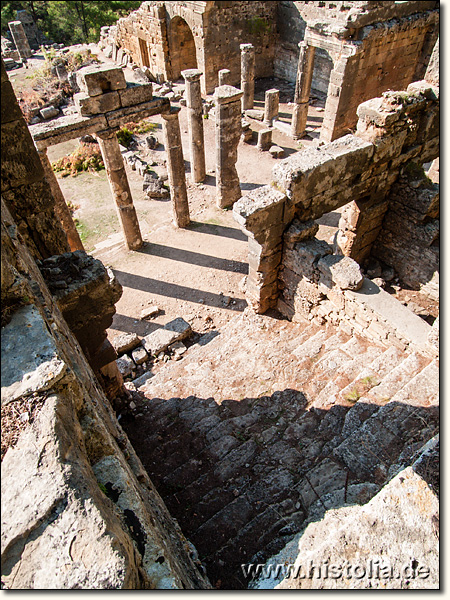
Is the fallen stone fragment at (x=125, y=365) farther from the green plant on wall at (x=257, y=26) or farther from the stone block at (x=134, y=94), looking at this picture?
the green plant on wall at (x=257, y=26)

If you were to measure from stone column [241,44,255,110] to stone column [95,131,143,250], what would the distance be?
9.90 meters

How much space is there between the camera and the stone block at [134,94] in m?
9.09

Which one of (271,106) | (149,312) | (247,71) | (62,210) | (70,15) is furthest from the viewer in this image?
(70,15)

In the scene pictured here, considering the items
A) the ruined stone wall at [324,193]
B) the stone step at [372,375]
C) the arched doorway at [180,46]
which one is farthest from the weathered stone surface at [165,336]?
the arched doorway at [180,46]

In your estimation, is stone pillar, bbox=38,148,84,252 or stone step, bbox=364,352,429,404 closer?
stone step, bbox=364,352,429,404

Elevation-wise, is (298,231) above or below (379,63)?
below

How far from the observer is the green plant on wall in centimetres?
1983

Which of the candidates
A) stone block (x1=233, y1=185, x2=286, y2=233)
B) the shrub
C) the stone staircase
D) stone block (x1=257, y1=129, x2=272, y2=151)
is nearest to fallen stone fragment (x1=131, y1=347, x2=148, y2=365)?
the stone staircase

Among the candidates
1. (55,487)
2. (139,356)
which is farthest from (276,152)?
(55,487)

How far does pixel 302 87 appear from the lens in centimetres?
1598

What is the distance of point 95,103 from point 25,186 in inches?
202

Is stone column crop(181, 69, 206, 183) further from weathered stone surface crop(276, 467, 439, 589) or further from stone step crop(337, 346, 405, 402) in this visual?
weathered stone surface crop(276, 467, 439, 589)

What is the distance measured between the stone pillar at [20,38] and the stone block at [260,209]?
28.5m

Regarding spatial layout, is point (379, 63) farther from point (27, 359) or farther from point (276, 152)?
point (27, 359)
